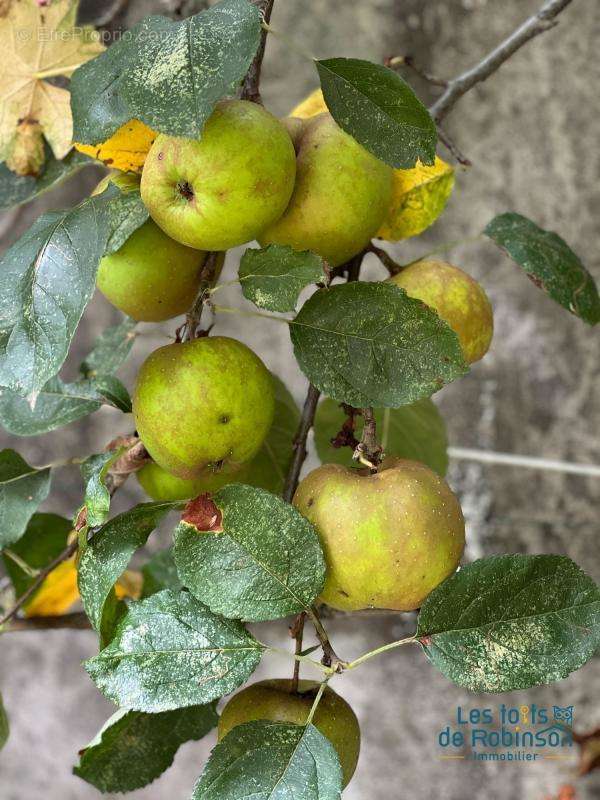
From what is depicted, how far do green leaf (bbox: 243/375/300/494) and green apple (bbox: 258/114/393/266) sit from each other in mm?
177

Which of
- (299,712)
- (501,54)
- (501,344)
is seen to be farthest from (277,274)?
(501,344)

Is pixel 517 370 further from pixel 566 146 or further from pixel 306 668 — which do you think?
pixel 306 668

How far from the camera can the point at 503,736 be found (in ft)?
3.76

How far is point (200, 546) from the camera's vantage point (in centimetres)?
50

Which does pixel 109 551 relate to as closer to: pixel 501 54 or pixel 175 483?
pixel 175 483

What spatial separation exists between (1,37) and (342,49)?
0.65 meters

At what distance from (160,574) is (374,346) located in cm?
34

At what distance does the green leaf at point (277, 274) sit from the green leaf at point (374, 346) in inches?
1.3

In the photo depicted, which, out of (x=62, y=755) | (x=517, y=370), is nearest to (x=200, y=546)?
(x=517, y=370)

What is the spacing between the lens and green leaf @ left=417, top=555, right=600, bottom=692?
488 millimetres

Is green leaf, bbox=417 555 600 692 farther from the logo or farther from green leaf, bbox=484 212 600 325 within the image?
the logo

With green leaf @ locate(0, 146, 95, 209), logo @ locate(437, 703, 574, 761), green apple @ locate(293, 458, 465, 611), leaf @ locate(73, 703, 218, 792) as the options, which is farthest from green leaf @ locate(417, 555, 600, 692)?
logo @ locate(437, 703, 574, 761)

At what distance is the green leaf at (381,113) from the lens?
1.68ft

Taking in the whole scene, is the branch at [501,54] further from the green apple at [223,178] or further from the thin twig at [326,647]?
the thin twig at [326,647]
